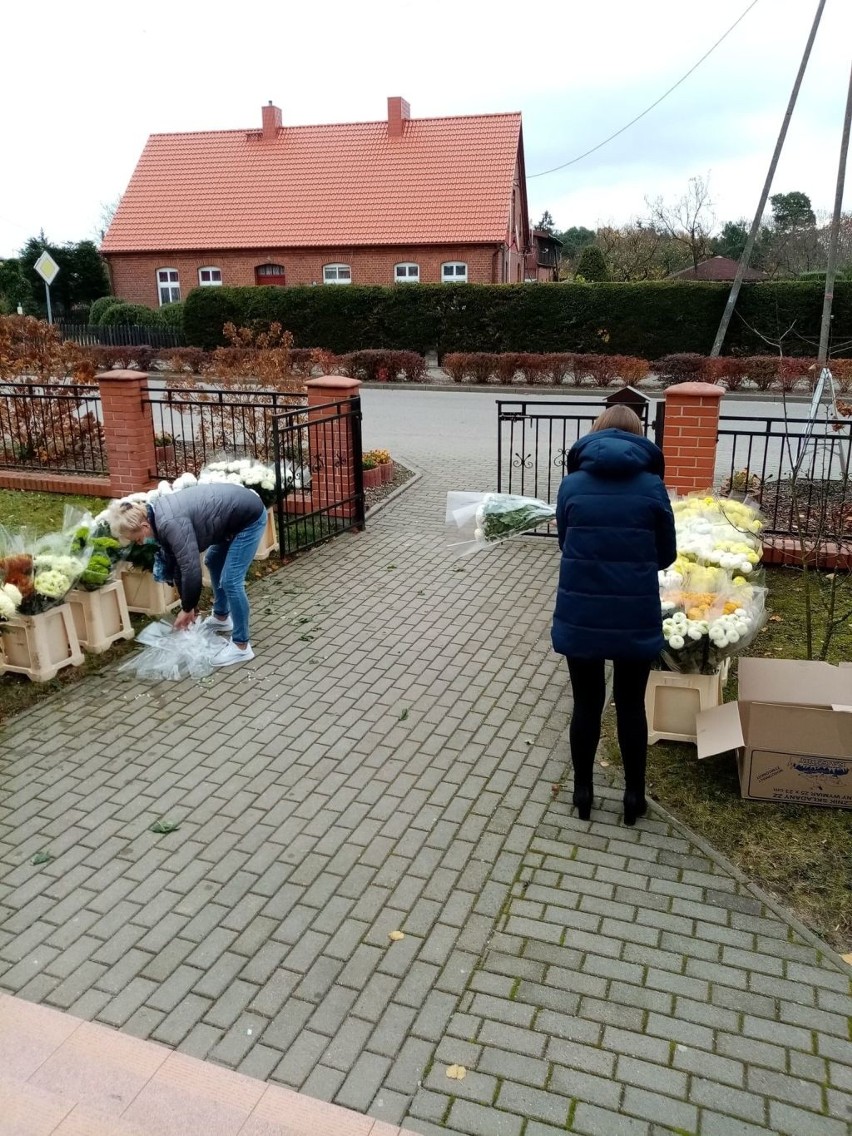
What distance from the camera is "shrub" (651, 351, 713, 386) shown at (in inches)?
749

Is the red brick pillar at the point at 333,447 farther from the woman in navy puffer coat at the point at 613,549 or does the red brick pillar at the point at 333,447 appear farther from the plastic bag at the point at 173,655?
the woman in navy puffer coat at the point at 613,549

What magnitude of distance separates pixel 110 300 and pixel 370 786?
30518 millimetres

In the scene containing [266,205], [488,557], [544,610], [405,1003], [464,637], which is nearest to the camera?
[405,1003]

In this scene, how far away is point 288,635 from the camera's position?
5.96 meters

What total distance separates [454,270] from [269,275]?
6.99m

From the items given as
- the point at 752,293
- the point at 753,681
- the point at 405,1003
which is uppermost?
the point at 752,293

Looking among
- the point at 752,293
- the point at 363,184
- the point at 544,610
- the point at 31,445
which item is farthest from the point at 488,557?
the point at 363,184

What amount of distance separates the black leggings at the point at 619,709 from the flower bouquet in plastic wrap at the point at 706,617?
2.24 ft

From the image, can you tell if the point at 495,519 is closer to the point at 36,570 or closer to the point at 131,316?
the point at 36,570

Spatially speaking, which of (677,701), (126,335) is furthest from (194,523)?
(126,335)

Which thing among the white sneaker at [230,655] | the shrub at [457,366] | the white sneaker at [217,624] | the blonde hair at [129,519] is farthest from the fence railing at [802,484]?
the shrub at [457,366]

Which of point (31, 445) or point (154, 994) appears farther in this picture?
point (31, 445)

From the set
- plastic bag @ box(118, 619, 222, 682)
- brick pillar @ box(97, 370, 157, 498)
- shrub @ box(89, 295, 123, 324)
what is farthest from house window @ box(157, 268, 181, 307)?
plastic bag @ box(118, 619, 222, 682)

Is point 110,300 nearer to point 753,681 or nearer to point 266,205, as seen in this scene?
point 266,205
